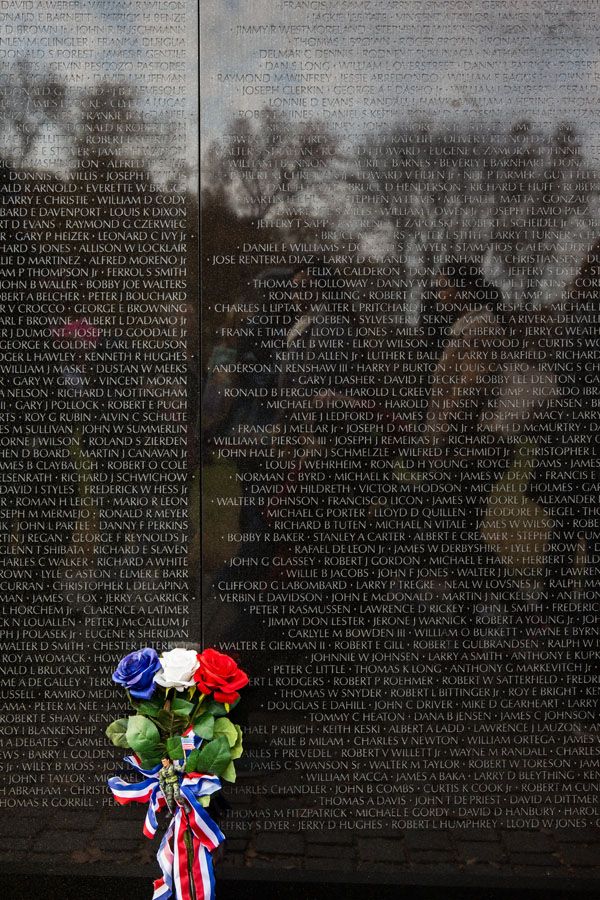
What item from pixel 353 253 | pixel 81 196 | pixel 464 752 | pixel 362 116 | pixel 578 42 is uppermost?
pixel 578 42

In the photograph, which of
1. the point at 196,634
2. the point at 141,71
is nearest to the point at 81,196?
the point at 141,71

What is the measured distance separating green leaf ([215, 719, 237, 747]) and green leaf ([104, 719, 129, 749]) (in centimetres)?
47

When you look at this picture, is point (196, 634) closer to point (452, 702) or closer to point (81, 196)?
point (452, 702)

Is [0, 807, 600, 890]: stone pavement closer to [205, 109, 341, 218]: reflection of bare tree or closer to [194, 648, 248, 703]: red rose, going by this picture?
[194, 648, 248, 703]: red rose

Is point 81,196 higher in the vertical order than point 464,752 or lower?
higher

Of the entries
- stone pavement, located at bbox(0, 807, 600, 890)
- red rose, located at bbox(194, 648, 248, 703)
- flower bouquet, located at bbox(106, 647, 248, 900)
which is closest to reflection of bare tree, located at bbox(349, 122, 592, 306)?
red rose, located at bbox(194, 648, 248, 703)

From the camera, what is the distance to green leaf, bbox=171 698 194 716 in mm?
3867

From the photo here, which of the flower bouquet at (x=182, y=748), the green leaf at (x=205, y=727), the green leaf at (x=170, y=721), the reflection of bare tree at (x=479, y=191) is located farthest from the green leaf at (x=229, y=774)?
the reflection of bare tree at (x=479, y=191)

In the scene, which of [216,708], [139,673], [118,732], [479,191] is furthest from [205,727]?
[479,191]

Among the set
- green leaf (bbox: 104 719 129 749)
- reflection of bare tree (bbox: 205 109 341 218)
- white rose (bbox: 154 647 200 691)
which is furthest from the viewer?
reflection of bare tree (bbox: 205 109 341 218)

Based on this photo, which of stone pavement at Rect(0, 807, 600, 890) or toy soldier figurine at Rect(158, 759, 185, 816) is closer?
toy soldier figurine at Rect(158, 759, 185, 816)

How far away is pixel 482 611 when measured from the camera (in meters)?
4.43

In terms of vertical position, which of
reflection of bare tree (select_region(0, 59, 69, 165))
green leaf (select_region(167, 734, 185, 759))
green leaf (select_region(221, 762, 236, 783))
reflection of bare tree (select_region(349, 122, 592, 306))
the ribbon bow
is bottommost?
the ribbon bow

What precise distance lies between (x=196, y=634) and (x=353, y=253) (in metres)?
2.23
